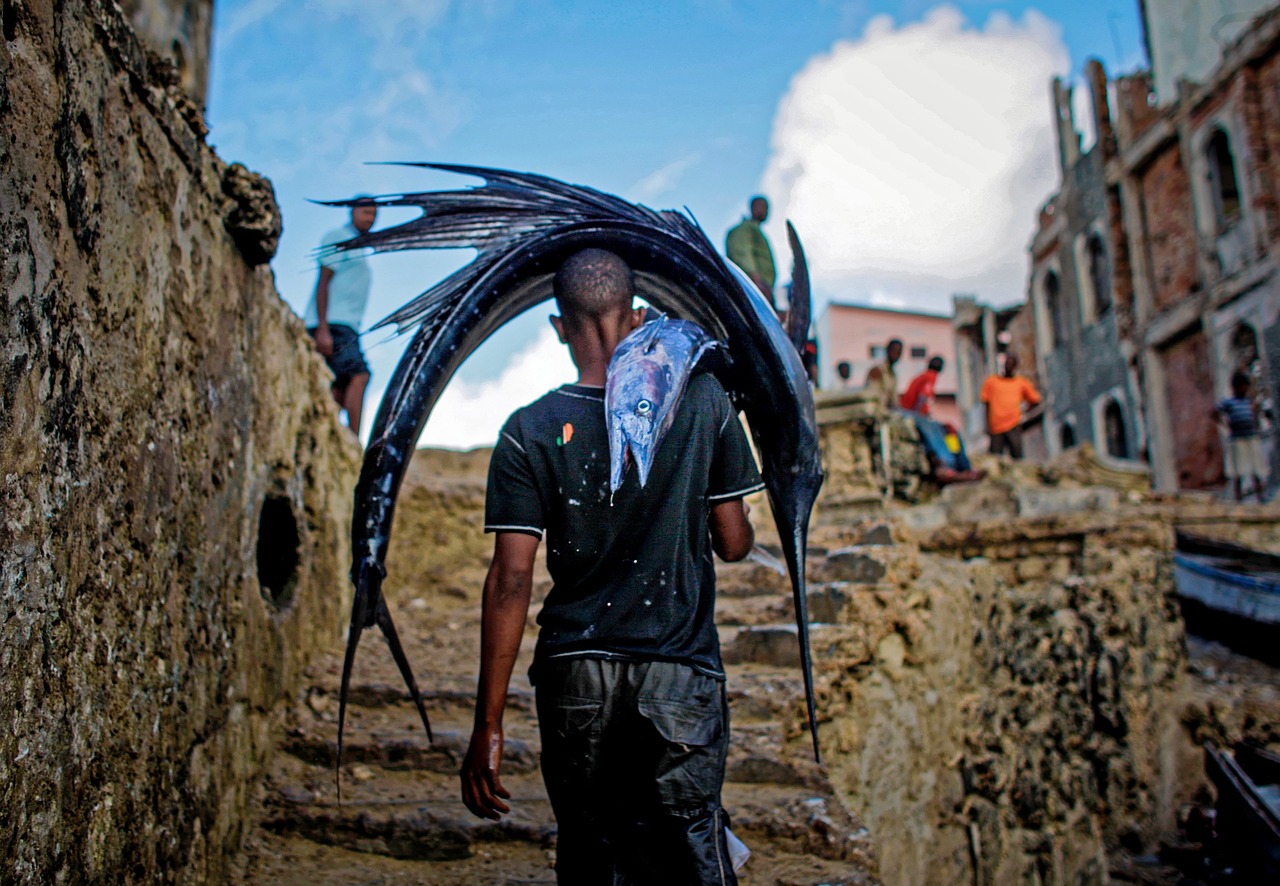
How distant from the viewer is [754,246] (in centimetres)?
711

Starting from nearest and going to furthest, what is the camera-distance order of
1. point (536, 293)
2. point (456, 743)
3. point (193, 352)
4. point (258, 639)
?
point (536, 293)
point (193, 352)
point (258, 639)
point (456, 743)

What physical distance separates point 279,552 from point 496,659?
8.13 feet

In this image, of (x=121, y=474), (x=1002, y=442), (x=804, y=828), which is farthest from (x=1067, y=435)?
(x=121, y=474)

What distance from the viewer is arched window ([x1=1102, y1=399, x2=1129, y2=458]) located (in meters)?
20.2

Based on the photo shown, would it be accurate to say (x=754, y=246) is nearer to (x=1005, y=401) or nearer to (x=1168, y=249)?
(x=1005, y=401)

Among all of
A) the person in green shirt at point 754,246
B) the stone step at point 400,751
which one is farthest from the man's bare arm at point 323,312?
the person in green shirt at point 754,246

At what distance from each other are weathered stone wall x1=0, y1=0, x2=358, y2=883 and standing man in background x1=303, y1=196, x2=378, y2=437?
1566mm

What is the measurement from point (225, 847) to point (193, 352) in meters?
1.56

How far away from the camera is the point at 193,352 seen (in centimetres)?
294

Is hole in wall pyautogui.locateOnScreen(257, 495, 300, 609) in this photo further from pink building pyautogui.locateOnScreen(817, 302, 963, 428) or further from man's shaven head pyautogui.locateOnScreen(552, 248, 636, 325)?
pink building pyautogui.locateOnScreen(817, 302, 963, 428)

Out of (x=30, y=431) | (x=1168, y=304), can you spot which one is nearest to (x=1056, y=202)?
(x=1168, y=304)

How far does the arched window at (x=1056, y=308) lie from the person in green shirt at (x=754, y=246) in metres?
17.4

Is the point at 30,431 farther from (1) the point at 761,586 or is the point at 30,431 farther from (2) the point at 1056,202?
(2) the point at 1056,202

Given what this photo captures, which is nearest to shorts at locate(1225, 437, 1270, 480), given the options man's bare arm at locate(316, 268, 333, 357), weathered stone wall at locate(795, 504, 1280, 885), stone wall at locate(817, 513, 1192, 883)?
weathered stone wall at locate(795, 504, 1280, 885)
